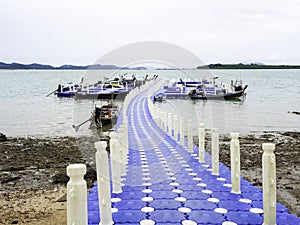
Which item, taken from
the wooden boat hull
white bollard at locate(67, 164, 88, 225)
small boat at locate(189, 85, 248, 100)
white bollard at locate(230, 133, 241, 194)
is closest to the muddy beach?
white bollard at locate(230, 133, 241, 194)

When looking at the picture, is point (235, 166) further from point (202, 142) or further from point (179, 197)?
point (202, 142)

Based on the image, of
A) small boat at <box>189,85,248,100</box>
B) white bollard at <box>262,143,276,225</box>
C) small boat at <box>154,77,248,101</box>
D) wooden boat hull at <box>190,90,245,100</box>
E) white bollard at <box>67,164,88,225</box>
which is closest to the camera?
white bollard at <box>67,164,88,225</box>

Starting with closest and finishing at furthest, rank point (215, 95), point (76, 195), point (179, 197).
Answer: point (76, 195) → point (179, 197) → point (215, 95)

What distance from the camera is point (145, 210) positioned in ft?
15.0

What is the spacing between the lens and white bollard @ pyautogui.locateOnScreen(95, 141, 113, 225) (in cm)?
408

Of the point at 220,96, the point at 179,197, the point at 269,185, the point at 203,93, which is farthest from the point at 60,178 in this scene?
the point at 220,96

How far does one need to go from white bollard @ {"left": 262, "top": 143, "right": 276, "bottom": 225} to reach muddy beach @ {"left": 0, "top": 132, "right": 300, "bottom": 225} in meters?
2.88

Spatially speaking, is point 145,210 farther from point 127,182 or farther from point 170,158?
point 170,158

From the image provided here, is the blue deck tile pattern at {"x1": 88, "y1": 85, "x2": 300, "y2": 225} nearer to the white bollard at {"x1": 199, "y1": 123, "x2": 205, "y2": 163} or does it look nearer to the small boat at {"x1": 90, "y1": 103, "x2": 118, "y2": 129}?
the white bollard at {"x1": 199, "y1": 123, "x2": 205, "y2": 163}

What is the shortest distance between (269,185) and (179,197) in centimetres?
149

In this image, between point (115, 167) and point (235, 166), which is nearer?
point (235, 166)

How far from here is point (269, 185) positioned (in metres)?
4.12

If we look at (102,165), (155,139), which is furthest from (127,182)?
(155,139)

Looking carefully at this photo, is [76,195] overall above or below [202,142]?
above
